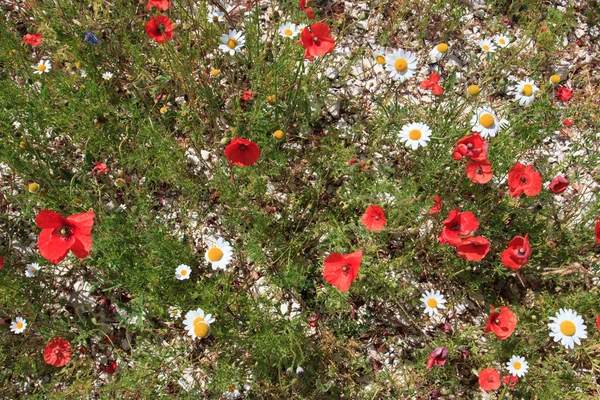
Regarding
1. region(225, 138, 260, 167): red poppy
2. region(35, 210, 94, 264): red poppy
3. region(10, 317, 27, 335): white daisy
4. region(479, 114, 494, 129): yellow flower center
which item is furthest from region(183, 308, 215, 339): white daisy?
region(479, 114, 494, 129): yellow flower center

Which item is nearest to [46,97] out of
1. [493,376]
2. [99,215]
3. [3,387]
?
[99,215]

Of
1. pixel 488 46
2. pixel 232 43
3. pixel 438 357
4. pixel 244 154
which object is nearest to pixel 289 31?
pixel 232 43

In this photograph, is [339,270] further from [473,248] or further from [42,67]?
[42,67]

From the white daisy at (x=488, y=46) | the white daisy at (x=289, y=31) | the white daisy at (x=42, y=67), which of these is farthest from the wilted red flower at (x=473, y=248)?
the white daisy at (x=42, y=67)

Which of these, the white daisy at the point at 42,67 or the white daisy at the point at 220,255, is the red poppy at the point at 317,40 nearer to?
the white daisy at the point at 220,255

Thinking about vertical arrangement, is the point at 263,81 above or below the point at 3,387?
above

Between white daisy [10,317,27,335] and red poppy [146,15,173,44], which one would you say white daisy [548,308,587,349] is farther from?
white daisy [10,317,27,335]

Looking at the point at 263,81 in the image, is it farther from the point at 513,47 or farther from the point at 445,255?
the point at 513,47
